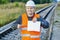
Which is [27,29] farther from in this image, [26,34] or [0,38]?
[0,38]

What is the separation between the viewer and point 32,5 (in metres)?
4.33

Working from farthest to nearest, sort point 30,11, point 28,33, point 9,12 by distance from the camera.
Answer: point 9,12
point 28,33
point 30,11

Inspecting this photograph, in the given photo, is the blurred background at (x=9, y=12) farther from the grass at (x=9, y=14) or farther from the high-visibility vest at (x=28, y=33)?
the high-visibility vest at (x=28, y=33)

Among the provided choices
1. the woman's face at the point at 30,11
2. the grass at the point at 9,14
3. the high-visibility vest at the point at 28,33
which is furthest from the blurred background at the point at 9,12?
the woman's face at the point at 30,11

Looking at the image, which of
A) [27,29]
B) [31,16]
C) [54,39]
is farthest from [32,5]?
[54,39]

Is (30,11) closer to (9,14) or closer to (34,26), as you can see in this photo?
(34,26)

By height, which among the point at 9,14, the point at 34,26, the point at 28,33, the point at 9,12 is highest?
the point at 34,26

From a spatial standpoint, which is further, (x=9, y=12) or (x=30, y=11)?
(x=9, y=12)

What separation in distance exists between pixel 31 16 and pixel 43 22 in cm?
28

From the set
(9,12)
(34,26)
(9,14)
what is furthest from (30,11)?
(9,12)

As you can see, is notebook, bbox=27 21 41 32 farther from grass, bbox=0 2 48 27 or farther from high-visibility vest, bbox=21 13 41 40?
grass, bbox=0 2 48 27

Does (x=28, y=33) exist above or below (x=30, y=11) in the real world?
below

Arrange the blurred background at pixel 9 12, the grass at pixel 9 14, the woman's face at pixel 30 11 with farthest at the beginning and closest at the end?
1. the blurred background at pixel 9 12
2. the grass at pixel 9 14
3. the woman's face at pixel 30 11

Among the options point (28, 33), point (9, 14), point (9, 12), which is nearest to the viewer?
point (28, 33)
